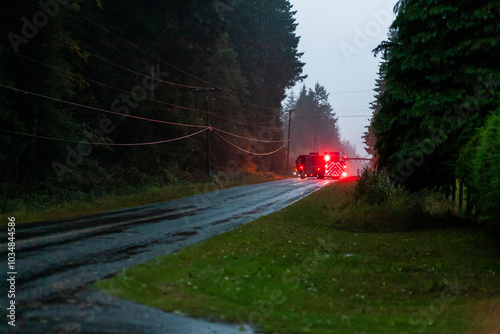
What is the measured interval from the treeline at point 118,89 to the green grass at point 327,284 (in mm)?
15079

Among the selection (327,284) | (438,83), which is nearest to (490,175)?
(327,284)

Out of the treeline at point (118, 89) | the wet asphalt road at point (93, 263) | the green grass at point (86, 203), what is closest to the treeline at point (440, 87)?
the wet asphalt road at point (93, 263)

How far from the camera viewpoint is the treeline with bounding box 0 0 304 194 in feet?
80.1

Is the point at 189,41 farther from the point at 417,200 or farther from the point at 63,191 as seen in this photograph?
the point at 417,200

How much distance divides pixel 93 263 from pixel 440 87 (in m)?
12.4

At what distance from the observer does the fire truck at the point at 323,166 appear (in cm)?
5984

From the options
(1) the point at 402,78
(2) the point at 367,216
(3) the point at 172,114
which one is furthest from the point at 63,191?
(1) the point at 402,78

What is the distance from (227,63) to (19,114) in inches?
1341

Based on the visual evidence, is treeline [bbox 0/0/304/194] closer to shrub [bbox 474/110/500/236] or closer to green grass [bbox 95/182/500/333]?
green grass [bbox 95/182/500/333]

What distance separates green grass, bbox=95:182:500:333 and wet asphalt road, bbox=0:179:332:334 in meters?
0.47

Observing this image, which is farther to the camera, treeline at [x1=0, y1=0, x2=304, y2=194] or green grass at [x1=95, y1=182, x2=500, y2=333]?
treeline at [x1=0, y1=0, x2=304, y2=194]

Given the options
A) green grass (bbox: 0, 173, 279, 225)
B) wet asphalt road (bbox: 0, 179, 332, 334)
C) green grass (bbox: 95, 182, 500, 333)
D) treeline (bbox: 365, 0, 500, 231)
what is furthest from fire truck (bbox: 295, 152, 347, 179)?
green grass (bbox: 95, 182, 500, 333)

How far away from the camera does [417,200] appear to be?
17.5m

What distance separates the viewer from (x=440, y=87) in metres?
15.9
